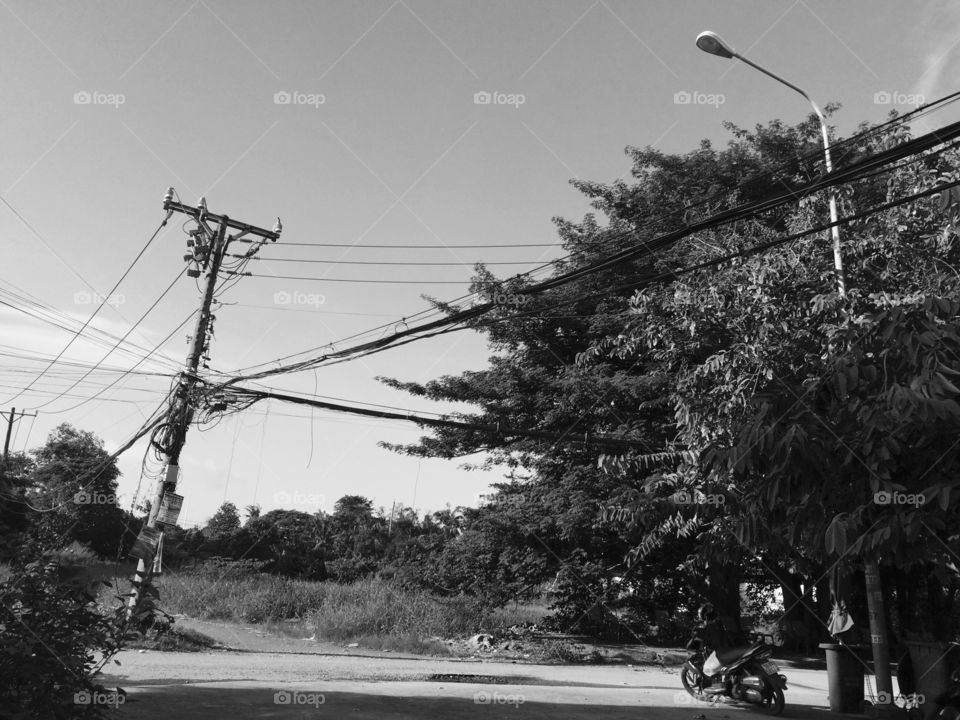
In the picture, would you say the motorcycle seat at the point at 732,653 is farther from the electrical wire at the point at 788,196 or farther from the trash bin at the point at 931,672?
the electrical wire at the point at 788,196

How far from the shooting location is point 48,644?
5.59m

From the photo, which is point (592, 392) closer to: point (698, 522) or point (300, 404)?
point (698, 522)

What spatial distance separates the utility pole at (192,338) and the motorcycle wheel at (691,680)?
9754mm

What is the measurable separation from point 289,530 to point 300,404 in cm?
5251

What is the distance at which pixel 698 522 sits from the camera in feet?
44.6

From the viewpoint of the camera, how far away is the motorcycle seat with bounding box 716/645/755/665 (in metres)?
10.6

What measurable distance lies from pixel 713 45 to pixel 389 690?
9932mm

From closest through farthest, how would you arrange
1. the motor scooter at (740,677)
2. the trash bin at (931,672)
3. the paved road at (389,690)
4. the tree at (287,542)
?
1. the trash bin at (931,672)
2. the paved road at (389,690)
3. the motor scooter at (740,677)
4. the tree at (287,542)

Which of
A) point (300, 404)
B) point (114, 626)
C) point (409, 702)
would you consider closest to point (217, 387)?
point (300, 404)

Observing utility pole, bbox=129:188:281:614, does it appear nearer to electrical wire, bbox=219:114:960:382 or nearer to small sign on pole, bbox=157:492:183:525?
small sign on pole, bbox=157:492:183:525

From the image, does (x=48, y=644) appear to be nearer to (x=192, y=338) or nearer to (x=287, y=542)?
(x=192, y=338)

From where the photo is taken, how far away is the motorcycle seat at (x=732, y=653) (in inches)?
416

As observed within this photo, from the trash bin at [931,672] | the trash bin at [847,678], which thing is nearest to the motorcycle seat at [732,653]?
the trash bin at [847,678]

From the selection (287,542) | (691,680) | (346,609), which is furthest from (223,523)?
(691,680)
